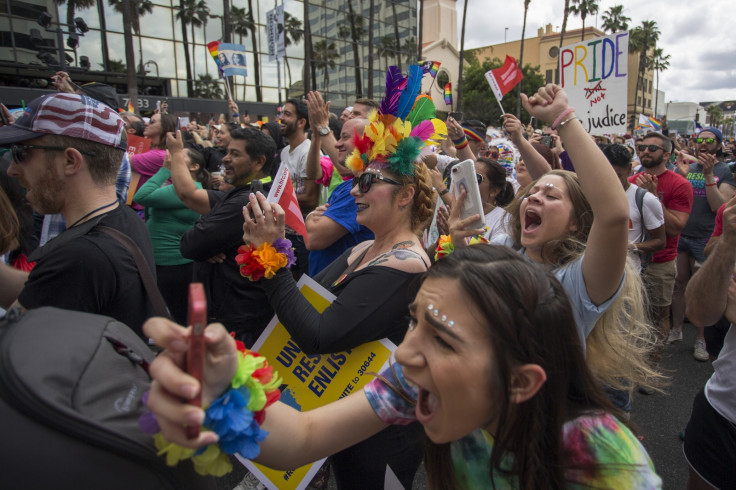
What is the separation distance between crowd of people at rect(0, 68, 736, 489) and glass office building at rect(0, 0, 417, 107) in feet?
33.3

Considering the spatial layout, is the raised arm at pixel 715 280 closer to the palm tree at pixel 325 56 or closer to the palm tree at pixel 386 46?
the palm tree at pixel 325 56

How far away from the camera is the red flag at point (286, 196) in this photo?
218 centimetres

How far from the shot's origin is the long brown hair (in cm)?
111

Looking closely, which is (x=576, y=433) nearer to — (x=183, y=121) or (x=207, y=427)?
(x=207, y=427)

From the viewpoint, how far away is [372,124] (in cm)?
248

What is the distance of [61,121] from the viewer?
6.20ft

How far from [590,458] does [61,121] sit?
2.20 meters

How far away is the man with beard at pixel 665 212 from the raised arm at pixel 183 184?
4000mm

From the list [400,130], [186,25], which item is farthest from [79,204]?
[186,25]

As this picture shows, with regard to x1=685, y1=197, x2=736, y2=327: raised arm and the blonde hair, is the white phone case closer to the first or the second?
the blonde hair

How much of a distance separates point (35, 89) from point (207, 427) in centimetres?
2125

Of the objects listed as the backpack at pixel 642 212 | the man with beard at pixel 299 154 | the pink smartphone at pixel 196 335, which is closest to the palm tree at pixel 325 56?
the man with beard at pixel 299 154

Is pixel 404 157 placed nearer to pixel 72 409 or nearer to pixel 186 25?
pixel 72 409

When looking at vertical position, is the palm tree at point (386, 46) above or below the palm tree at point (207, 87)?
above
